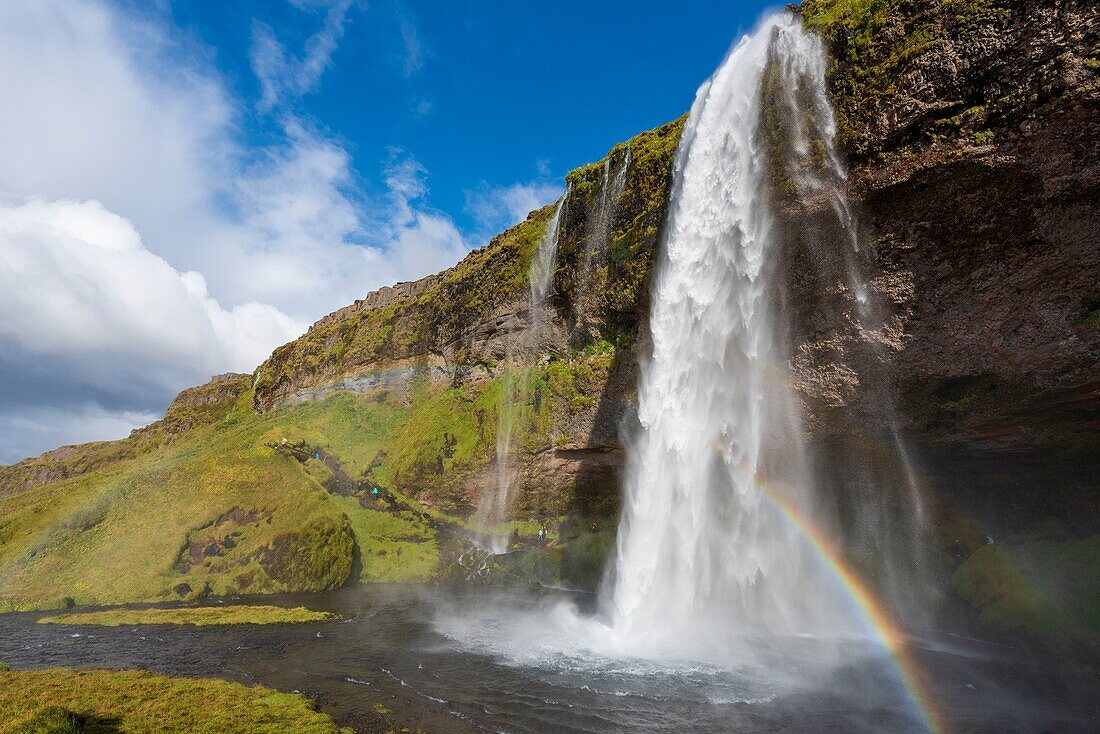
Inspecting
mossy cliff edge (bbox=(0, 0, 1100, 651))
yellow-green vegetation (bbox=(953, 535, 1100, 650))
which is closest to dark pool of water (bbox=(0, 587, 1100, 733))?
yellow-green vegetation (bbox=(953, 535, 1100, 650))

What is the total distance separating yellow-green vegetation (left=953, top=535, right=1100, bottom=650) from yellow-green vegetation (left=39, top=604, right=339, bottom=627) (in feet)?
88.2

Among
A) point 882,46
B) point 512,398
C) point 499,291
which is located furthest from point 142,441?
point 882,46

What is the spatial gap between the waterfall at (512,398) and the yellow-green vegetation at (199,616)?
40.3 feet

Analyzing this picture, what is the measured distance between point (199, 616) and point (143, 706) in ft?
41.8

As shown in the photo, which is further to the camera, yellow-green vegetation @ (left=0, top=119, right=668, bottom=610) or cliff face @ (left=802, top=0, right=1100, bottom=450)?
yellow-green vegetation @ (left=0, top=119, right=668, bottom=610)

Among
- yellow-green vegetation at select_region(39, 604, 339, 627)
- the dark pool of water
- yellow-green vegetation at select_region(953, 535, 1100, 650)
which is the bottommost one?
yellow-green vegetation at select_region(39, 604, 339, 627)

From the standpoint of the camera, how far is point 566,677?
1494 centimetres

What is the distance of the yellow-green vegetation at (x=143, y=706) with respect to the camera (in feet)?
31.8

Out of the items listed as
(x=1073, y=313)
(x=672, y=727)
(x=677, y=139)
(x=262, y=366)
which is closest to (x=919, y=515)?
(x=1073, y=313)

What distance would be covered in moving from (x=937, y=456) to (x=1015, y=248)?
9.54 m

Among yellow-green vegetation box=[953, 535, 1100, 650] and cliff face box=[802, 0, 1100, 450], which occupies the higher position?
cliff face box=[802, 0, 1100, 450]

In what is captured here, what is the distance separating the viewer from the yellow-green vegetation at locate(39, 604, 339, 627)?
20.9 metres

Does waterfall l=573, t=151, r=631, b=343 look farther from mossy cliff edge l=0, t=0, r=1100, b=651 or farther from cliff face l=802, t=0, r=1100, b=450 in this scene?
cliff face l=802, t=0, r=1100, b=450

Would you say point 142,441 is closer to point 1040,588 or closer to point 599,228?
point 599,228
